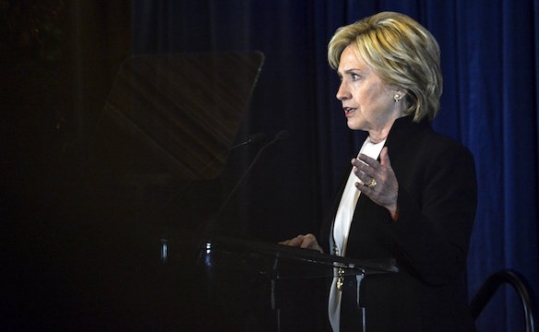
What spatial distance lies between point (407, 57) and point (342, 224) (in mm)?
421

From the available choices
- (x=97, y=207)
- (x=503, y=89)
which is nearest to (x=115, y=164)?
(x=97, y=207)

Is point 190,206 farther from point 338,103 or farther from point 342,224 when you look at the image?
point 338,103

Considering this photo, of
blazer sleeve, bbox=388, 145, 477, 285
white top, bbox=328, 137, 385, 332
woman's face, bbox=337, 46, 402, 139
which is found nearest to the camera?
blazer sleeve, bbox=388, 145, 477, 285

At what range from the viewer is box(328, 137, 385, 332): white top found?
183 centimetres

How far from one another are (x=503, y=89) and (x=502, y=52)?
0.41 feet

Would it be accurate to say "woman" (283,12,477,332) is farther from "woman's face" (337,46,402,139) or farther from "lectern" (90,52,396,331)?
"lectern" (90,52,396,331)

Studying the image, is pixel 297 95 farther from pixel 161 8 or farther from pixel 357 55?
pixel 357 55

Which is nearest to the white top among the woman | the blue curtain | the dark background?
the woman

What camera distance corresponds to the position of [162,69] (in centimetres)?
247

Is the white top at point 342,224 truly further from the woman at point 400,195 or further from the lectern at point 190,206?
the lectern at point 190,206

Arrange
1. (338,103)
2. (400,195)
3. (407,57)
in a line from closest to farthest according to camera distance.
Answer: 1. (400,195)
2. (407,57)
3. (338,103)

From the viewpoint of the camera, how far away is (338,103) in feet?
10.0

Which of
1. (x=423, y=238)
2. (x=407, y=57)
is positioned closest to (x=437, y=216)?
(x=423, y=238)

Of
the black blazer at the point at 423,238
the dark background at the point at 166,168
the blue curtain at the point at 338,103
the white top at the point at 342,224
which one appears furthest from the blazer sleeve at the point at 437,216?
the blue curtain at the point at 338,103
